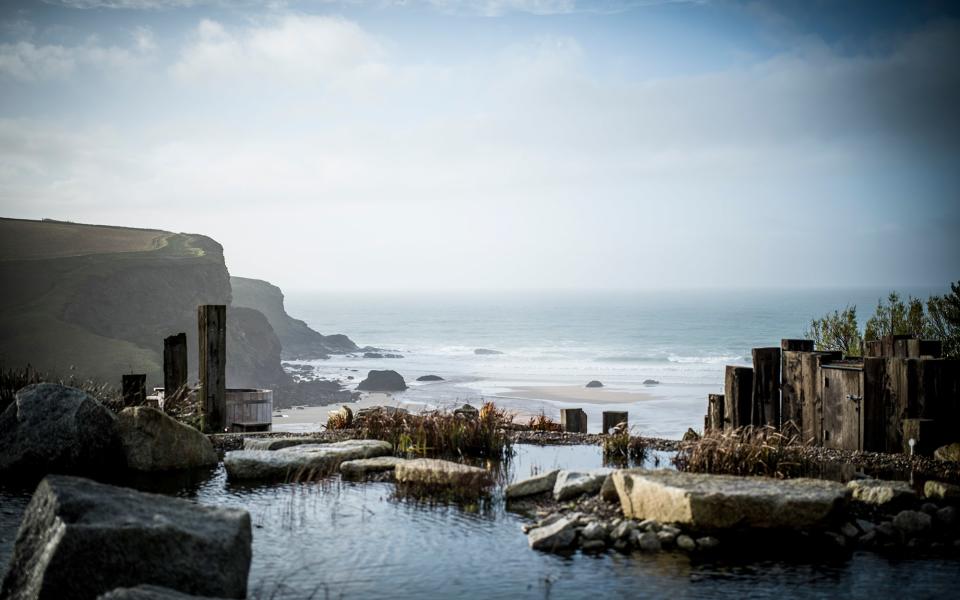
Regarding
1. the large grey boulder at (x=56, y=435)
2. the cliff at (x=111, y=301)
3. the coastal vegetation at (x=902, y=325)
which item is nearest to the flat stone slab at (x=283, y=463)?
the large grey boulder at (x=56, y=435)

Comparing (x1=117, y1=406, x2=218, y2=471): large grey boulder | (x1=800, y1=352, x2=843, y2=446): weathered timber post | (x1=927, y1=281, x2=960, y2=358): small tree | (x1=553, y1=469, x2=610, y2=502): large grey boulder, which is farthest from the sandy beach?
(x1=553, y1=469, x2=610, y2=502): large grey boulder

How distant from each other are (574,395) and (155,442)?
130 ft

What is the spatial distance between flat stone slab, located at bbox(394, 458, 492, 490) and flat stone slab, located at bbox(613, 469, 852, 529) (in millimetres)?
2375

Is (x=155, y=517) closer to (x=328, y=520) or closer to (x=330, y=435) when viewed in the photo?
(x=328, y=520)

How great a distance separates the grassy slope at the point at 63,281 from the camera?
4847 cm

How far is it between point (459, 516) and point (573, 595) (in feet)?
8.76

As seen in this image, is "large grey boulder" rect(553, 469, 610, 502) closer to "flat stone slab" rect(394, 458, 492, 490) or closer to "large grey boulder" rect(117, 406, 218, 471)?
"flat stone slab" rect(394, 458, 492, 490)


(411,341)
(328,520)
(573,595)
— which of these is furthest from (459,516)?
(411,341)

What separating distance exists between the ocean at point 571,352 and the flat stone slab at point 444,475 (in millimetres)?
12944

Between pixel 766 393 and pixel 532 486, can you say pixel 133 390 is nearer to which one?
pixel 532 486

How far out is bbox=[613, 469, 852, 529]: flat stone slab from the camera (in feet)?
29.3

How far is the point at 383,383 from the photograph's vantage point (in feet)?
180

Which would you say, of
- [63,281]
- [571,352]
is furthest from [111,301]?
[571,352]

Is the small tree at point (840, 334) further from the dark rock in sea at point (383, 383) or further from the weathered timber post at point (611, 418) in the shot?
the dark rock in sea at point (383, 383)
